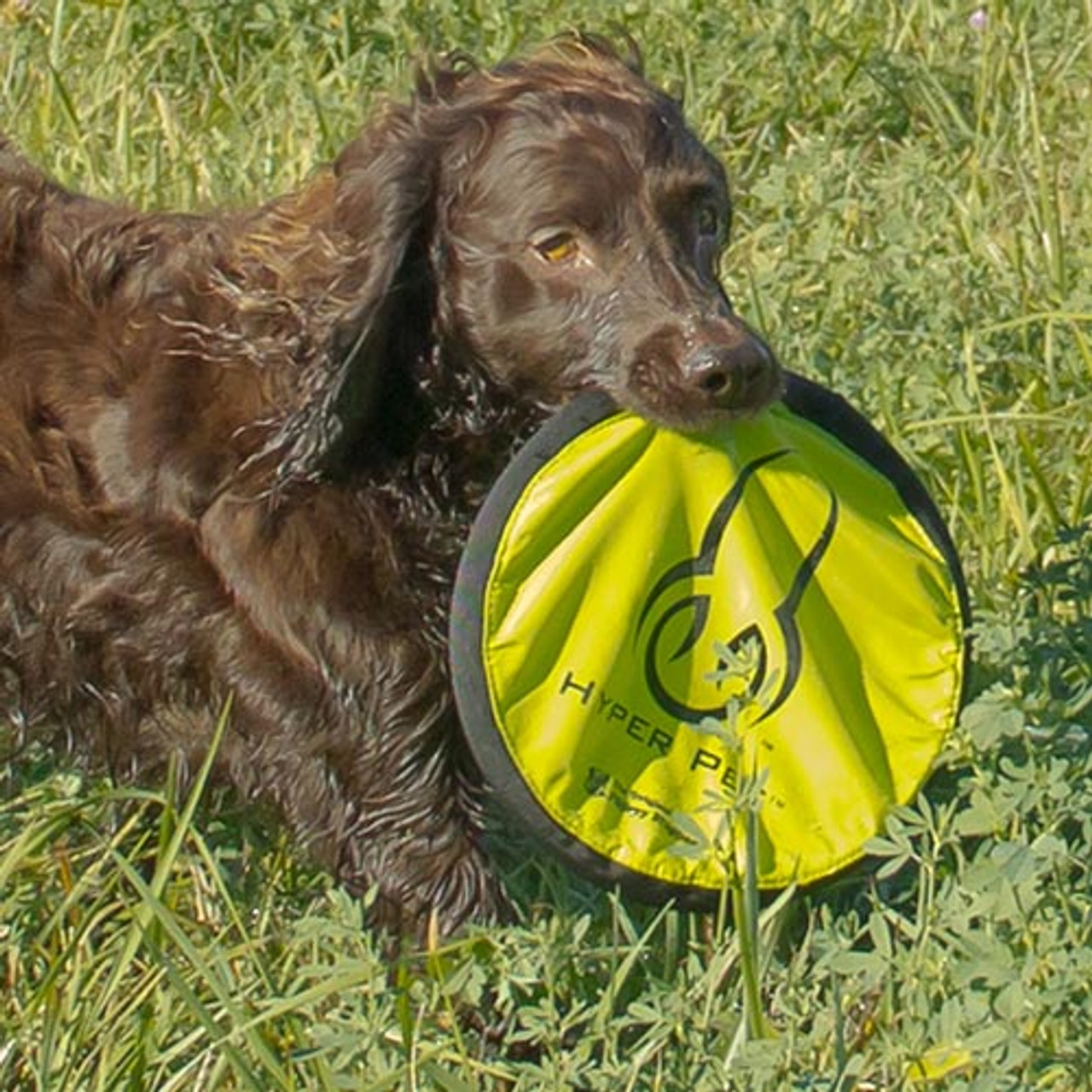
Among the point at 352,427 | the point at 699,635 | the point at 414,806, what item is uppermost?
the point at 352,427

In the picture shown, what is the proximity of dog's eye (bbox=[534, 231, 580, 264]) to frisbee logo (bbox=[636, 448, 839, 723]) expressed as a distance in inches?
15.3

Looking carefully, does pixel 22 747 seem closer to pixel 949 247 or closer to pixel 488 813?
pixel 488 813

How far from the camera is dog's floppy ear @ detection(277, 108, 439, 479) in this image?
4.22 m

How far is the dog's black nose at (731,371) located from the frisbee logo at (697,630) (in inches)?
9.2

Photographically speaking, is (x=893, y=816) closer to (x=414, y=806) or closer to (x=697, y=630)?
(x=697, y=630)

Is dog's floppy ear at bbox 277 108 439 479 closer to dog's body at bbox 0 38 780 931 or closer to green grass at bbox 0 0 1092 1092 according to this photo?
dog's body at bbox 0 38 780 931

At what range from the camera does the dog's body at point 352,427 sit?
13.7 feet

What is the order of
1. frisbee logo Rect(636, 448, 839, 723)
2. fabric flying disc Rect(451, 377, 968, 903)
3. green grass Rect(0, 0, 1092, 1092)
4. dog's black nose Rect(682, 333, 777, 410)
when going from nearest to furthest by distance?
green grass Rect(0, 0, 1092, 1092) → dog's black nose Rect(682, 333, 777, 410) → fabric flying disc Rect(451, 377, 968, 903) → frisbee logo Rect(636, 448, 839, 723)

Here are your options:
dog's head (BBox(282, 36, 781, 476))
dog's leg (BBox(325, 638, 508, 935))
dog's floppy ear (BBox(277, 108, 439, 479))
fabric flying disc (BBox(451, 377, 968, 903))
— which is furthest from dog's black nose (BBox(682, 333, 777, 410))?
dog's leg (BBox(325, 638, 508, 935))

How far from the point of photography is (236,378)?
172 inches

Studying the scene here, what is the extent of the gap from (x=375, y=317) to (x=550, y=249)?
0.27 meters

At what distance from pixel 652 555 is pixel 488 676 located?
1.00ft

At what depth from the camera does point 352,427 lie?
425cm

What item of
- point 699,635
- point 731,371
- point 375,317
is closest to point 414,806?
point 699,635
